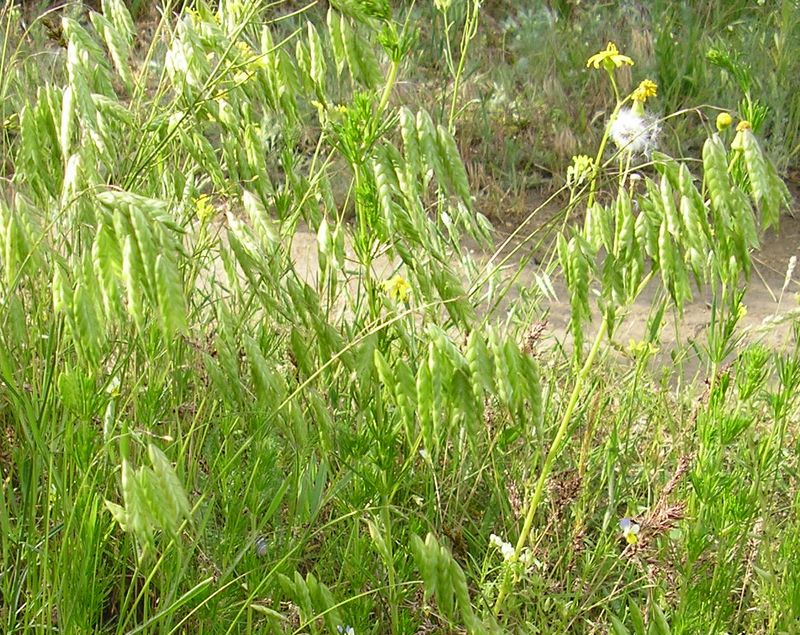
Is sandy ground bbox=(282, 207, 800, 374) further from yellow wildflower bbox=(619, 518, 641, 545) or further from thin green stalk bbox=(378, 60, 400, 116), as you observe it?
thin green stalk bbox=(378, 60, 400, 116)

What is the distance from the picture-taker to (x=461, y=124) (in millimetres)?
4867

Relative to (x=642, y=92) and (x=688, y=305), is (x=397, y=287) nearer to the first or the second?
(x=642, y=92)

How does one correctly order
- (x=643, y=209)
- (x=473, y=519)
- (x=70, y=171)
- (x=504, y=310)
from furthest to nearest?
1. (x=504, y=310)
2. (x=473, y=519)
3. (x=643, y=209)
4. (x=70, y=171)

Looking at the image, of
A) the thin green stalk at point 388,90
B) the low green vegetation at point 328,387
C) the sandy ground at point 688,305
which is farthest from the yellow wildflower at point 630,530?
the sandy ground at point 688,305

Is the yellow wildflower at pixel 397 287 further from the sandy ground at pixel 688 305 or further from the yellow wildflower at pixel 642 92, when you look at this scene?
the sandy ground at pixel 688 305

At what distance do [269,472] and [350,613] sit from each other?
301 millimetres

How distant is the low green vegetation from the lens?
1.32m

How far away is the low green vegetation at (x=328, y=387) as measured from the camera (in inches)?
51.8

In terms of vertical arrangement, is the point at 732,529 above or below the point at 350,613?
above

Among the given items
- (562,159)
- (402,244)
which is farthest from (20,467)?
(562,159)

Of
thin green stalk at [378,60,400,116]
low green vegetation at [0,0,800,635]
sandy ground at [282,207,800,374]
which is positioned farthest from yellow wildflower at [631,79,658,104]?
sandy ground at [282,207,800,374]

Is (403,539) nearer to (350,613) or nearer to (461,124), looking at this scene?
(350,613)

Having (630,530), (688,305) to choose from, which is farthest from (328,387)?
(688,305)

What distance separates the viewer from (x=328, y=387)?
6.34 ft
